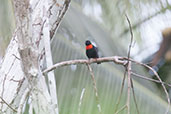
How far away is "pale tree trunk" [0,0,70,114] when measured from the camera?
1345 millimetres

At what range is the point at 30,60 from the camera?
1364mm

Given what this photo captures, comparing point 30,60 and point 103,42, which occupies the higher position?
point 103,42

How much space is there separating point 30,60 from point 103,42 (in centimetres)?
231

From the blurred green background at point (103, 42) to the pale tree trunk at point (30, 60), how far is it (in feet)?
3.77

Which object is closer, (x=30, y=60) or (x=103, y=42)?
(x=30, y=60)

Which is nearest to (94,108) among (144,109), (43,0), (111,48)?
(144,109)

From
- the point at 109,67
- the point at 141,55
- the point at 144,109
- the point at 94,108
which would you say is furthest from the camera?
the point at 141,55

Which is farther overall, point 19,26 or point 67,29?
point 67,29

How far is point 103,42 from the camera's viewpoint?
3.62 meters

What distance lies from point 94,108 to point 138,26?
40.0 inches

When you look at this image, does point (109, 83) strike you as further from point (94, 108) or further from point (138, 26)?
point (138, 26)

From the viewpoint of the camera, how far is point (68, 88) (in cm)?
328

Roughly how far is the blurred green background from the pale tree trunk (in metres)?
1.15

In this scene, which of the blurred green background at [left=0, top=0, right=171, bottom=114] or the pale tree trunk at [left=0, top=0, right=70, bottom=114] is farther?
the blurred green background at [left=0, top=0, right=171, bottom=114]
